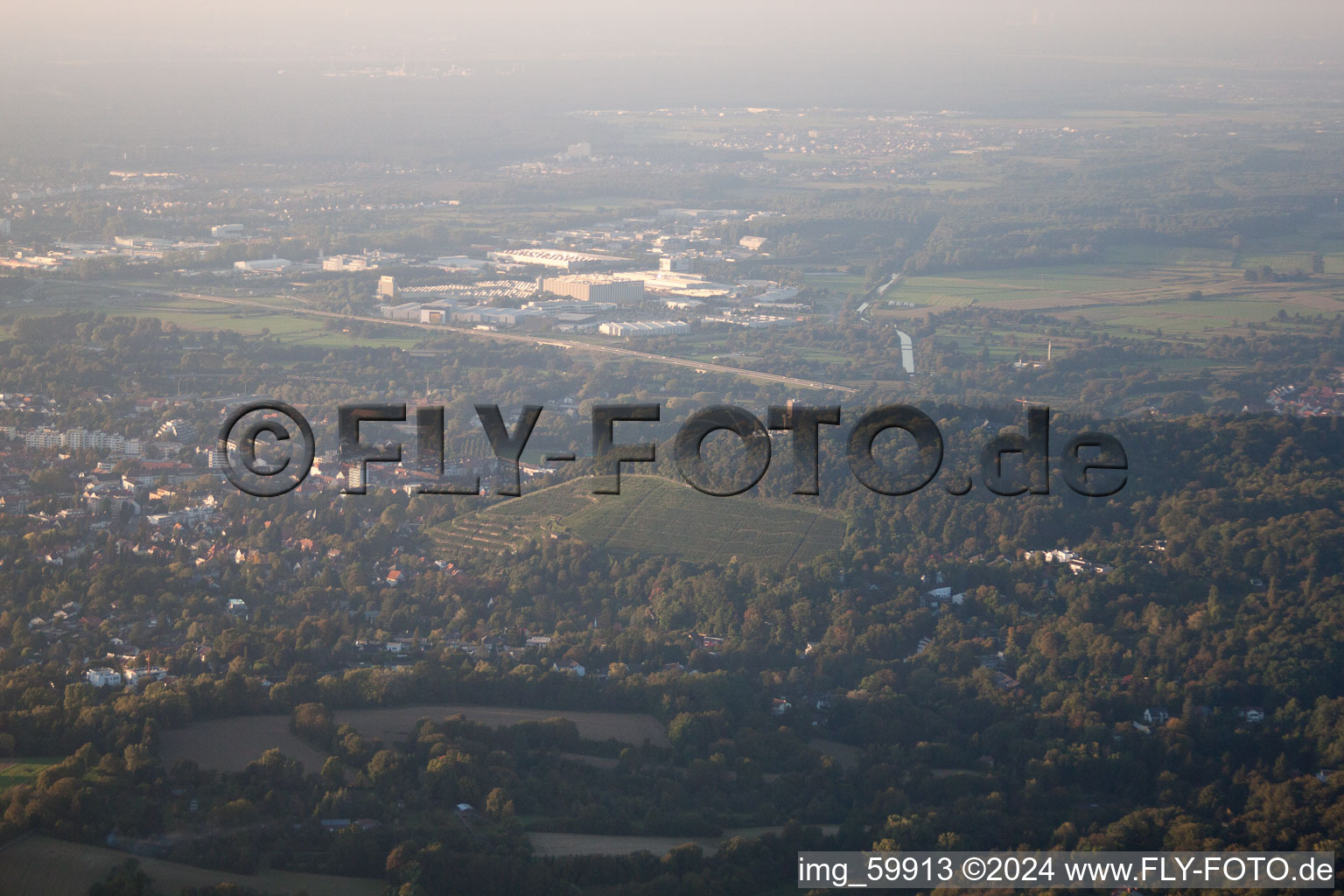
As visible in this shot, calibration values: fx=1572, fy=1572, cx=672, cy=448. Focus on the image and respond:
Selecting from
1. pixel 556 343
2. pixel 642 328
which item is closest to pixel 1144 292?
pixel 642 328

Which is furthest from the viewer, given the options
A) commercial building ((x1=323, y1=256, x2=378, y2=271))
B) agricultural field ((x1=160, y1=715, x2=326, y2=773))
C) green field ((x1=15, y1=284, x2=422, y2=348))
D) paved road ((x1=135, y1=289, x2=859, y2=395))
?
commercial building ((x1=323, y1=256, x2=378, y2=271))

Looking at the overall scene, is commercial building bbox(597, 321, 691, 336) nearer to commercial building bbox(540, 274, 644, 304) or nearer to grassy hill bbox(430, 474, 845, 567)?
commercial building bbox(540, 274, 644, 304)

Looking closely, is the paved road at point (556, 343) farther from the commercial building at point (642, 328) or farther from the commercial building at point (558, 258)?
the commercial building at point (558, 258)

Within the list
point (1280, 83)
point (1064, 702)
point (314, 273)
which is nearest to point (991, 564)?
point (1064, 702)

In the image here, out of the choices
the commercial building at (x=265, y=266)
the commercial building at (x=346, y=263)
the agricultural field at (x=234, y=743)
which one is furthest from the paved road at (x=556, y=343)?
the agricultural field at (x=234, y=743)

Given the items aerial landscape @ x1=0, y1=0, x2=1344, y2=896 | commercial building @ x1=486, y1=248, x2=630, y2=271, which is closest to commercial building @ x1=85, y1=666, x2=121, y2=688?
aerial landscape @ x1=0, y1=0, x2=1344, y2=896
